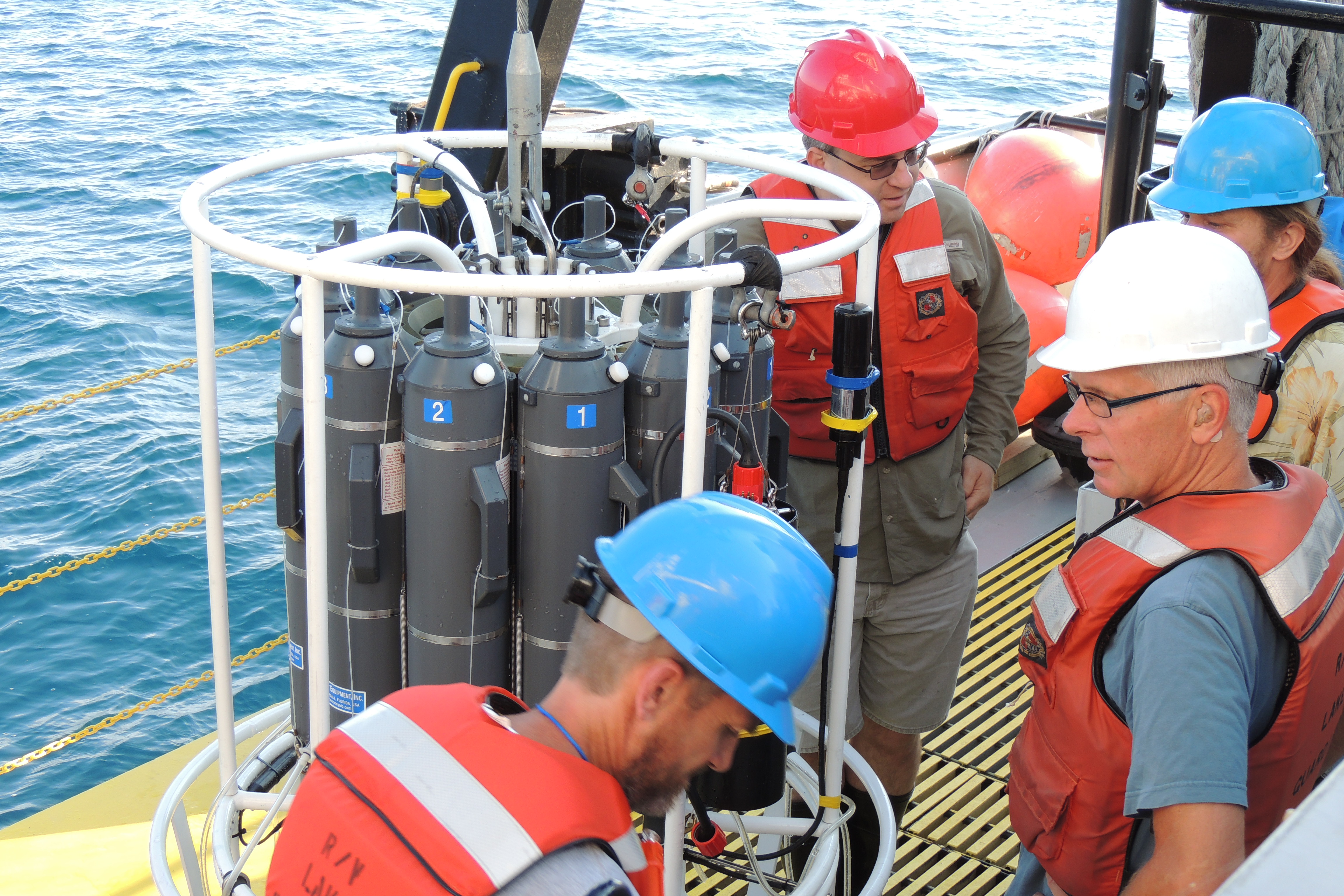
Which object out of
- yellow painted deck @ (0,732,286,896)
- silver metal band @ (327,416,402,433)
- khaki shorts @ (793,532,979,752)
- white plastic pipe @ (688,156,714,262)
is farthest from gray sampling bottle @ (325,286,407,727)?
khaki shorts @ (793,532,979,752)

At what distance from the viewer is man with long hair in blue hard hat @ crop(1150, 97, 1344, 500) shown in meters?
2.73

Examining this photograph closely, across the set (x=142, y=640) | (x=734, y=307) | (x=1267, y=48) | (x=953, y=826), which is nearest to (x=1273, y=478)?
(x=734, y=307)

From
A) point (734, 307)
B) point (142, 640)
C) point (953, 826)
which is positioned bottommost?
point (142, 640)

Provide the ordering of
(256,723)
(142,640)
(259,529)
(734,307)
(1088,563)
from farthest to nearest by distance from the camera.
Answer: (259,529)
(142,640)
(256,723)
(734,307)
(1088,563)

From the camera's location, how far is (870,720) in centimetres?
338

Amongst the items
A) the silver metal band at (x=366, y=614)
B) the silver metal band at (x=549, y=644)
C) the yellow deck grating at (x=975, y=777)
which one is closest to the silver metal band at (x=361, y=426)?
the silver metal band at (x=366, y=614)

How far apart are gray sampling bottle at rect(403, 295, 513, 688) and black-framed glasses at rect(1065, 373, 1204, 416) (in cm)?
104

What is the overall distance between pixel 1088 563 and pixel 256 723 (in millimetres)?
2037

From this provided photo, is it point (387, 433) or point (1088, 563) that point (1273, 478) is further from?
point (387, 433)

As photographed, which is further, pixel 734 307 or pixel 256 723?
pixel 256 723

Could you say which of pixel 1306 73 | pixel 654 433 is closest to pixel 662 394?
pixel 654 433

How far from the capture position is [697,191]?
3.18 meters

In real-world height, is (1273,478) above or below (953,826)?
above

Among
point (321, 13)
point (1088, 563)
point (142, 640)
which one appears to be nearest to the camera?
point (1088, 563)
